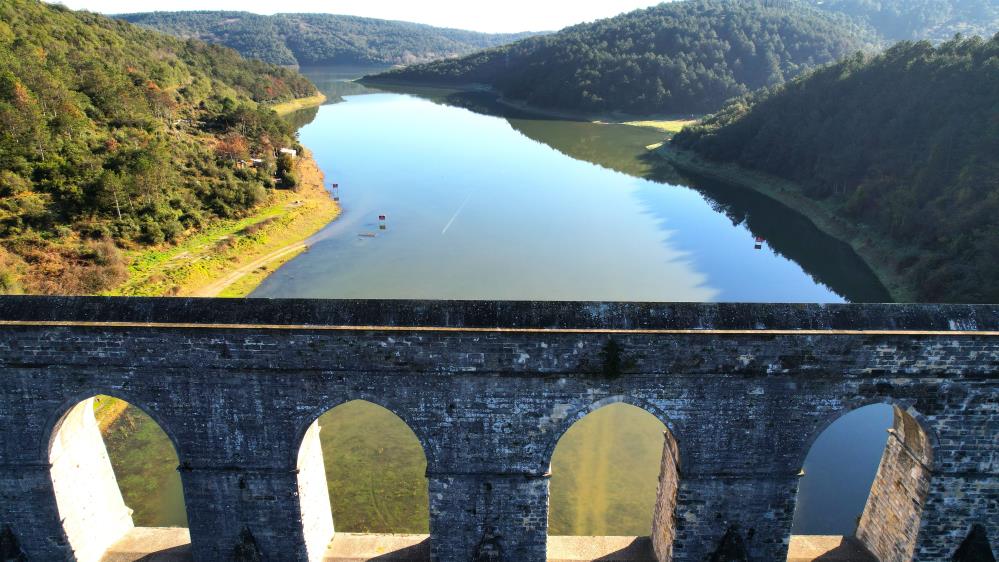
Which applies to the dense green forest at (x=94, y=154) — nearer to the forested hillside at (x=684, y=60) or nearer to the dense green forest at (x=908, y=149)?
the dense green forest at (x=908, y=149)

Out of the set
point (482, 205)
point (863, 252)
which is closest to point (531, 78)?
point (482, 205)

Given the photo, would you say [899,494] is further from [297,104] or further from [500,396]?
[297,104]

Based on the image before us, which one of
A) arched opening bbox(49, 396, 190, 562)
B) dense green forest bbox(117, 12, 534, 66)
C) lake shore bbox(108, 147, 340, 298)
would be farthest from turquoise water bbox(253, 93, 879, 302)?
dense green forest bbox(117, 12, 534, 66)

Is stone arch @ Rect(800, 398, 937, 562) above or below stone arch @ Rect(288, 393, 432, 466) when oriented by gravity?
below

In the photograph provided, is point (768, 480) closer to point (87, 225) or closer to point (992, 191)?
point (992, 191)

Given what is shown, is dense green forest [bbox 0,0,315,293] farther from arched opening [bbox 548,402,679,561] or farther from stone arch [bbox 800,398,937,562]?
stone arch [bbox 800,398,937,562]

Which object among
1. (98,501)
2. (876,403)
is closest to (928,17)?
(876,403)

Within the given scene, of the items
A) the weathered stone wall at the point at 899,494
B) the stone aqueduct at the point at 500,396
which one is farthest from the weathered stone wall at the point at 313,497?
the weathered stone wall at the point at 899,494
